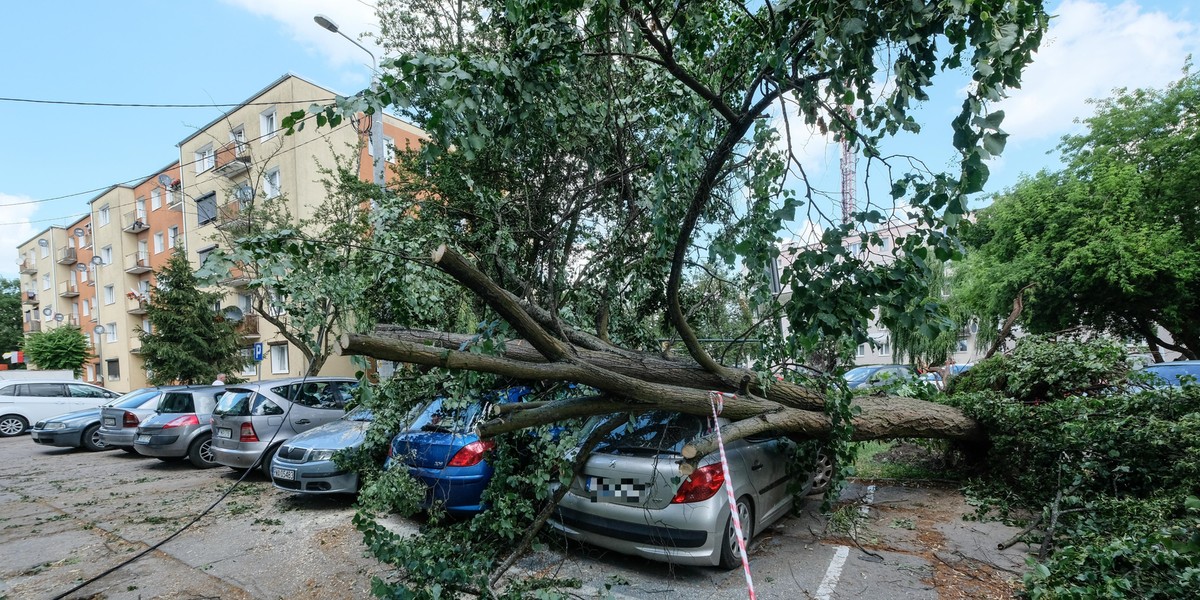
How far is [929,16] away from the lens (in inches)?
109

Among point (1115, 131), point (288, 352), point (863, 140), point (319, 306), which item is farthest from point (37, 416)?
point (1115, 131)

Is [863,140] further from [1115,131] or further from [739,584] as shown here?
[1115,131]

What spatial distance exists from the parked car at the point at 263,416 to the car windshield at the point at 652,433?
15.2ft

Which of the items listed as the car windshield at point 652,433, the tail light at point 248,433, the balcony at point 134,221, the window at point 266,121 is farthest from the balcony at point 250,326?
the car windshield at point 652,433

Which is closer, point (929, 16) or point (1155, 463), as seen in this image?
point (929, 16)

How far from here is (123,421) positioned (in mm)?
11266

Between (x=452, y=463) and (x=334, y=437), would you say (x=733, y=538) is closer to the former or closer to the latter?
(x=452, y=463)

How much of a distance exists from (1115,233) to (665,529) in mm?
17981

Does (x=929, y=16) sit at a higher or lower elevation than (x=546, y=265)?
higher

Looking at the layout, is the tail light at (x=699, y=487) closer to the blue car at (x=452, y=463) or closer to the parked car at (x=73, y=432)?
the blue car at (x=452, y=463)

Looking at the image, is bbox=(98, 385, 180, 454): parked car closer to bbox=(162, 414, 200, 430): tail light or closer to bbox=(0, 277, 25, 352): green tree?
bbox=(162, 414, 200, 430): tail light

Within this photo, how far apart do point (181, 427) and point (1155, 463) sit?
12733mm

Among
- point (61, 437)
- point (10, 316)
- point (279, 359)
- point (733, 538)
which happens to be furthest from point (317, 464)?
point (10, 316)

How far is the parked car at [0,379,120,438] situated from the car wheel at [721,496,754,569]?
1947 centimetres
